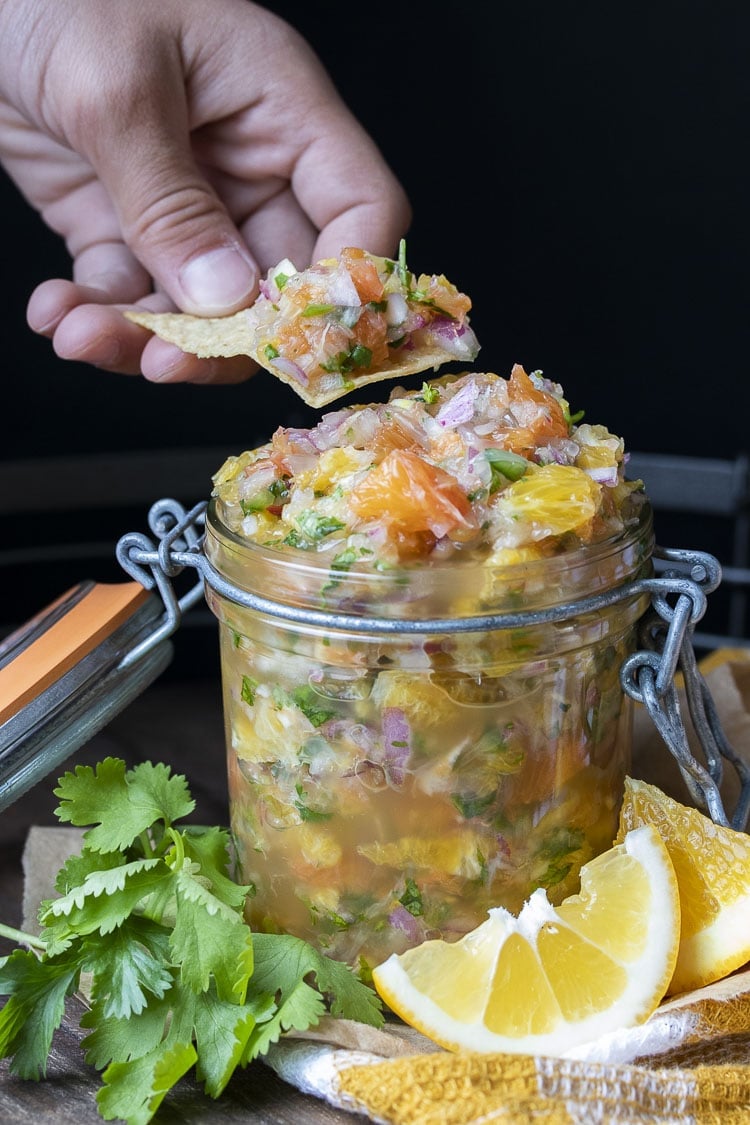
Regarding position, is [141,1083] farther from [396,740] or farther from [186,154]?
[186,154]

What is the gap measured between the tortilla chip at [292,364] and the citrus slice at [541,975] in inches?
25.1

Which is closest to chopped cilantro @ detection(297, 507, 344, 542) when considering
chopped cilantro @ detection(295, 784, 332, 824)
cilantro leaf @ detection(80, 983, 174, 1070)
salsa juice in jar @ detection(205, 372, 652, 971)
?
salsa juice in jar @ detection(205, 372, 652, 971)

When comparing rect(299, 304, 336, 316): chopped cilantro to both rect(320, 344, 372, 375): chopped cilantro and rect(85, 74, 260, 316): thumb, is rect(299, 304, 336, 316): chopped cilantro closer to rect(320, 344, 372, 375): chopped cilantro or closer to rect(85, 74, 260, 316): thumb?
rect(320, 344, 372, 375): chopped cilantro

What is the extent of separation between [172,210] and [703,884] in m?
1.23

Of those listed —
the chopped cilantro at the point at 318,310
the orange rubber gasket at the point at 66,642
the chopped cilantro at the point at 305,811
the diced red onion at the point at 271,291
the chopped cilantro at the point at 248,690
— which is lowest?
the chopped cilantro at the point at 305,811

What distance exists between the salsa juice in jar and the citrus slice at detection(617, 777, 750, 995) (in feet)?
0.26

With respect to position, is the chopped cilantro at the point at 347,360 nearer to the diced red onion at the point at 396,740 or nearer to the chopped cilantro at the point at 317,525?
the chopped cilantro at the point at 317,525

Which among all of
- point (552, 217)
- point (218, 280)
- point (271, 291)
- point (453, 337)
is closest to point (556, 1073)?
point (453, 337)

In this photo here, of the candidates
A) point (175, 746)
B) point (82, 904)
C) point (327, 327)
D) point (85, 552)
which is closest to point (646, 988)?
point (82, 904)

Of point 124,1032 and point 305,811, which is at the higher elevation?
point 305,811

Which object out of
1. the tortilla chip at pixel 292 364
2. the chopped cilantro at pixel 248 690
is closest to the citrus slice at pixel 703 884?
the chopped cilantro at pixel 248 690

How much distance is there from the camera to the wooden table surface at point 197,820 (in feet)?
4.42

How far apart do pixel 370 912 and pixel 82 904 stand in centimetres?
31

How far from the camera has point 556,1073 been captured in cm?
124
